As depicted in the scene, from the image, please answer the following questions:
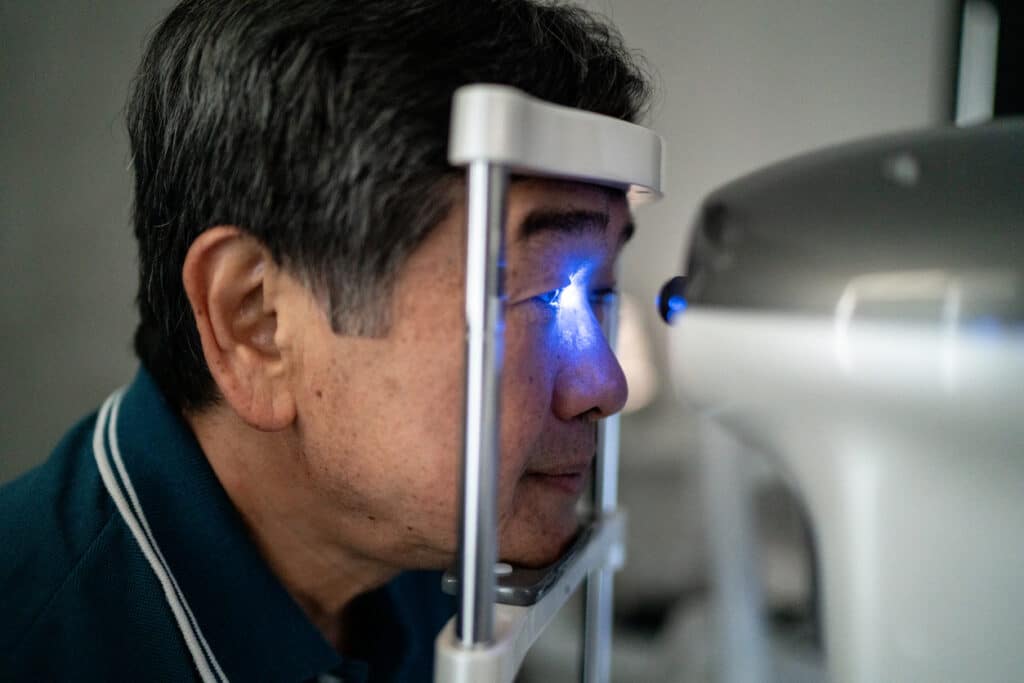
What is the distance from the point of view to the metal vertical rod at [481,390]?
1.28 ft

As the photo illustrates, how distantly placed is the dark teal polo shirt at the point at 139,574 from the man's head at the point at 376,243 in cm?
11

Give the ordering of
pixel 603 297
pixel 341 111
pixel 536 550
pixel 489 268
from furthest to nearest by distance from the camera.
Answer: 1. pixel 603 297
2. pixel 536 550
3. pixel 341 111
4. pixel 489 268

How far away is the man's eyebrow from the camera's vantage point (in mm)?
537

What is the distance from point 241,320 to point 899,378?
459 mm

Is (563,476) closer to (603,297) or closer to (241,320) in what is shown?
(603,297)

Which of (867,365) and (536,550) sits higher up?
(867,365)

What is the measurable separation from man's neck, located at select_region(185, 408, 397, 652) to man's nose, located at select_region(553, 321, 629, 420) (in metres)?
0.23

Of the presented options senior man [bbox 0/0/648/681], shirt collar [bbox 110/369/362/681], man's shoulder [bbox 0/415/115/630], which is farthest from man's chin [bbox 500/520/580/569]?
man's shoulder [bbox 0/415/115/630]

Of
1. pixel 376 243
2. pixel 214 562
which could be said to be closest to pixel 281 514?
pixel 214 562

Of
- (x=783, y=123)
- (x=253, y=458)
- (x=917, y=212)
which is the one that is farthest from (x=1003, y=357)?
(x=783, y=123)

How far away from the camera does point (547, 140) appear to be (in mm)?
417

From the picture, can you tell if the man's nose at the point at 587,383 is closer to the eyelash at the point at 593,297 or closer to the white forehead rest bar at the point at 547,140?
the eyelash at the point at 593,297

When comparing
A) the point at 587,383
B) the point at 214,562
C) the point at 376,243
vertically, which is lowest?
the point at 214,562

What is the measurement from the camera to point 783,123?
101 centimetres
